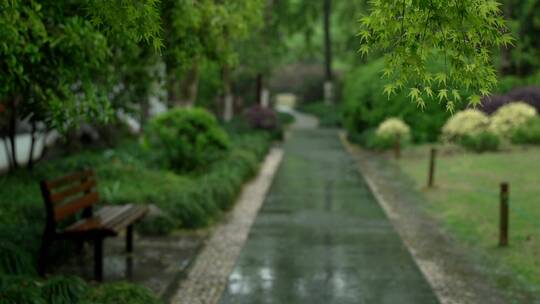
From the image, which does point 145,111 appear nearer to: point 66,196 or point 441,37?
point 66,196

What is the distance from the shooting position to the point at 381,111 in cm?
2833

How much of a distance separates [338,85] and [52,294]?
173ft

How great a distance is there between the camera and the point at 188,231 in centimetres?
1141

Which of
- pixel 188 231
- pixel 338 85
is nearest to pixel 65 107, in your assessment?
pixel 188 231

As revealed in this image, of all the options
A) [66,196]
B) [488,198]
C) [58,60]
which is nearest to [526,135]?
[488,198]

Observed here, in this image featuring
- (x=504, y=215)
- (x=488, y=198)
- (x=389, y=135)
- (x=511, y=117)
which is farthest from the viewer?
(x=389, y=135)

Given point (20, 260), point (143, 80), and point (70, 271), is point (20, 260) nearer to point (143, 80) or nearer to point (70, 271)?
point (70, 271)

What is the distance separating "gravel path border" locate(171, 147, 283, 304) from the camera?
26.0ft

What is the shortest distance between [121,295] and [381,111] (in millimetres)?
22731

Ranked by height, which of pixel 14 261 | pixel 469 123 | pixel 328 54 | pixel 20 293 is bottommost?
pixel 14 261

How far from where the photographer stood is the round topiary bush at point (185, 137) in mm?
16906

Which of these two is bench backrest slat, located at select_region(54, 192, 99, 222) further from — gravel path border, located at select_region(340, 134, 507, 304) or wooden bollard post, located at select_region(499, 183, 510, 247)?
wooden bollard post, located at select_region(499, 183, 510, 247)

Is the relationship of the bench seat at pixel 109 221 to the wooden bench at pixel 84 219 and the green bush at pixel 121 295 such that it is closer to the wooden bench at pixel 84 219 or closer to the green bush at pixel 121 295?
the wooden bench at pixel 84 219

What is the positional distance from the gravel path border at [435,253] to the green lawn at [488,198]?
0.33 m
